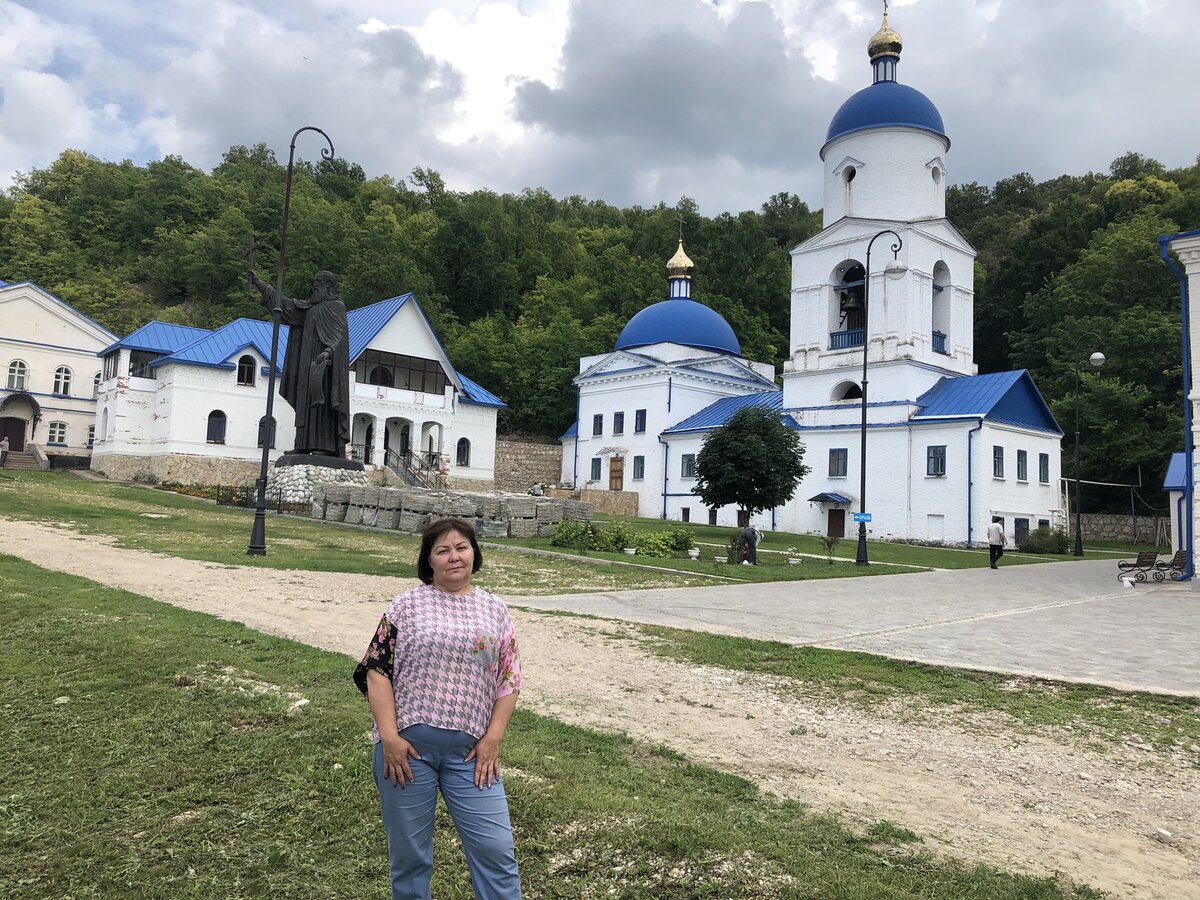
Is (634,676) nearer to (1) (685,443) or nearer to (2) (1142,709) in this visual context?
(2) (1142,709)

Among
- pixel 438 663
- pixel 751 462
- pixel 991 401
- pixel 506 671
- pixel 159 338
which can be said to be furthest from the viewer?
pixel 159 338

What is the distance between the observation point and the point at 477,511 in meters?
23.7

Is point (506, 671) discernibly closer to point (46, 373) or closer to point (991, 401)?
point (991, 401)

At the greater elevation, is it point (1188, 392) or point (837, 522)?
point (1188, 392)

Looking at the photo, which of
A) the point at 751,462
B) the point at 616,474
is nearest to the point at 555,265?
the point at 616,474

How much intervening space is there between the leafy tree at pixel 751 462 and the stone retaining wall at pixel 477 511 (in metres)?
5.39

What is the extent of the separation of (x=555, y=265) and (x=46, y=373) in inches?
1491

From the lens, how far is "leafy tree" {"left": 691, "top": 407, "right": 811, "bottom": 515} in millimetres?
27844

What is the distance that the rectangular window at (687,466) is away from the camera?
46.1 metres

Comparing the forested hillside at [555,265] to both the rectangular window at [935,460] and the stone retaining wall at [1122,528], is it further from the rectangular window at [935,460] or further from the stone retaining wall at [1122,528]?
the rectangular window at [935,460]

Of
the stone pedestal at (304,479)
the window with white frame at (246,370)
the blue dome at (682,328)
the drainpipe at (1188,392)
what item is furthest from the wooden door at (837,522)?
the window with white frame at (246,370)

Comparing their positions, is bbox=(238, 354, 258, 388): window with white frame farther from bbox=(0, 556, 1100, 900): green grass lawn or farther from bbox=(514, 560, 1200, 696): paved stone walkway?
bbox=(0, 556, 1100, 900): green grass lawn

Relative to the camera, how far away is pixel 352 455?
134 ft

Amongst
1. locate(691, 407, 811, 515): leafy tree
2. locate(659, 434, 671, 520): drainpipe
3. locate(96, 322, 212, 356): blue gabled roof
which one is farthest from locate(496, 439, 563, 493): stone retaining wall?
locate(691, 407, 811, 515): leafy tree
